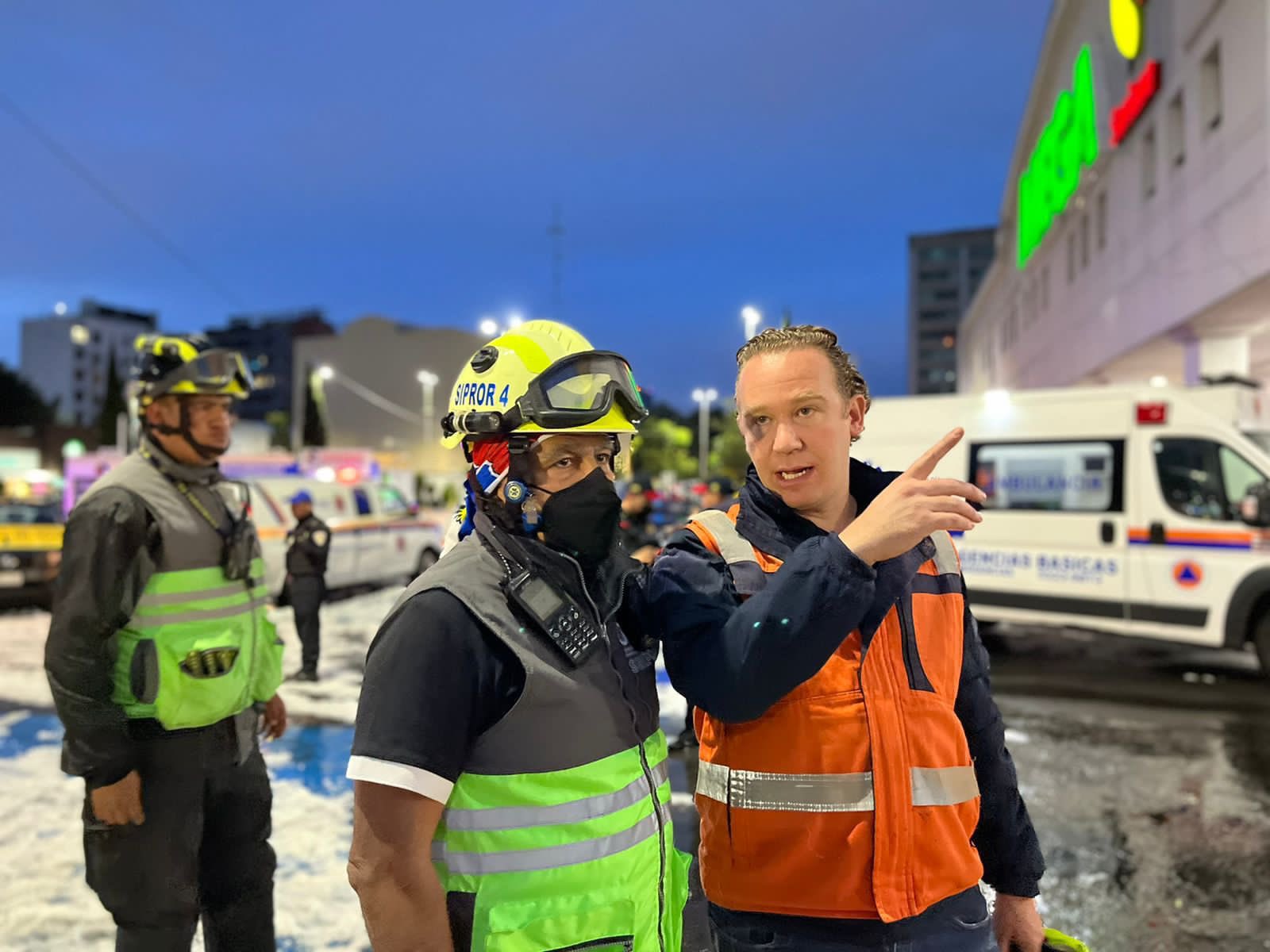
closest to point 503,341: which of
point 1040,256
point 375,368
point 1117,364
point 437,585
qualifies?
point 437,585

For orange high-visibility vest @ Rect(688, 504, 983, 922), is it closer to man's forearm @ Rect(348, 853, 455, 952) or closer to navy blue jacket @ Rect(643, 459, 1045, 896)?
navy blue jacket @ Rect(643, 459, 1045, 896)

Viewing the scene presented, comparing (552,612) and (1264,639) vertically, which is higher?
(552,612)

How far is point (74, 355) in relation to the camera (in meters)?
104

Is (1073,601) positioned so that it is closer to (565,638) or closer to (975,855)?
(975,855)

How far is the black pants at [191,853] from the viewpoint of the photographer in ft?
7.95

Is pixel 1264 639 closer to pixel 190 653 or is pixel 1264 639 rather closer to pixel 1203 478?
pixel 1203 478

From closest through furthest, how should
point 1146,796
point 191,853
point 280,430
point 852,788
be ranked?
point 852,788
point 191,853
point 1146,796
point 280,430

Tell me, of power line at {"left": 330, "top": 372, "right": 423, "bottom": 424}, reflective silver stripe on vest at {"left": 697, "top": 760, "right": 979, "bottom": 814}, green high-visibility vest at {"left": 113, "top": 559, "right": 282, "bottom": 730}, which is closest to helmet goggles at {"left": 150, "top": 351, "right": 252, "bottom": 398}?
green high-visibility vest at {"left": 113, "top": 559, "right": 282, "bottom": 730}

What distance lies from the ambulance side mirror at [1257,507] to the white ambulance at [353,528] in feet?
28.0

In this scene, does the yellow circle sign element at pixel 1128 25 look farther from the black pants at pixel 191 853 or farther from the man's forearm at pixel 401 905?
the man's forearm at pixel 401 905

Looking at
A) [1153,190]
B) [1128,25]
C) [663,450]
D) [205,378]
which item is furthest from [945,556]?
[663,450]

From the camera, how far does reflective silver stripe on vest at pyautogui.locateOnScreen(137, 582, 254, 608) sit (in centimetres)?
271

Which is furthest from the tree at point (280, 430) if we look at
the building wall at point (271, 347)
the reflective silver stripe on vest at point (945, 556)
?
the reflective silver stripe on vest at point (945, 556)

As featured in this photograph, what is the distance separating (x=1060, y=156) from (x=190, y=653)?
79.2 feet
